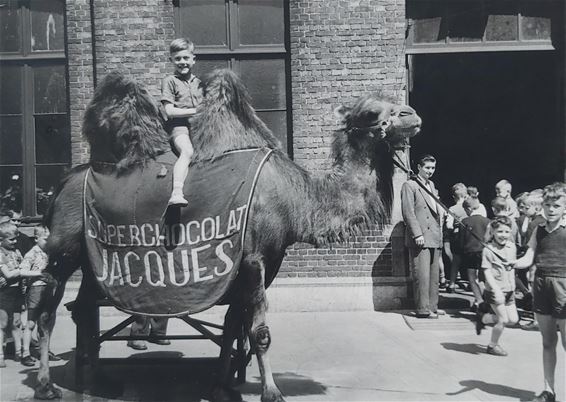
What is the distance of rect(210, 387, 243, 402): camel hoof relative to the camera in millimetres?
5961

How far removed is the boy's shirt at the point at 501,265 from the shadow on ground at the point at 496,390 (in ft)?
4.39

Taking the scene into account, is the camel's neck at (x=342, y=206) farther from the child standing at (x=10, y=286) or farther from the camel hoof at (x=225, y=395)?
the child standing at (x=10, y=286)

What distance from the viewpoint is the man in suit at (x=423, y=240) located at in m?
9.52

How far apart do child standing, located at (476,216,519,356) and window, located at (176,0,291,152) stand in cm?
400

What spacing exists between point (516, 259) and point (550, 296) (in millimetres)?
1700

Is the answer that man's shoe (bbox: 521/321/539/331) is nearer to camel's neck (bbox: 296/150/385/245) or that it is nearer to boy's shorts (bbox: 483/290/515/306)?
boy's shorts (bbox: 483/290/515/306)

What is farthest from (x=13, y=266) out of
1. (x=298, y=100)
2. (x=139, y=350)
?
(x=298, y=100)

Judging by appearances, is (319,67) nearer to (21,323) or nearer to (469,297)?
(469,297)

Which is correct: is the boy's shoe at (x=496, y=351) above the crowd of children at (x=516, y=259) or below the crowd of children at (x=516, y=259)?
below

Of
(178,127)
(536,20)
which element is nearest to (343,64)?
(536,20)

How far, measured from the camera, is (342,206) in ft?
19.7

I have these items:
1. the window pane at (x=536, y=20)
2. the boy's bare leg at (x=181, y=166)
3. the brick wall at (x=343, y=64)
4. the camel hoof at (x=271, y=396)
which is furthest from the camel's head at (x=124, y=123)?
the window pane at (x=536, y=20)

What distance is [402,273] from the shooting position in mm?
10109

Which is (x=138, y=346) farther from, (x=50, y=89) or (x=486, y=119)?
(x=486, y=119)
